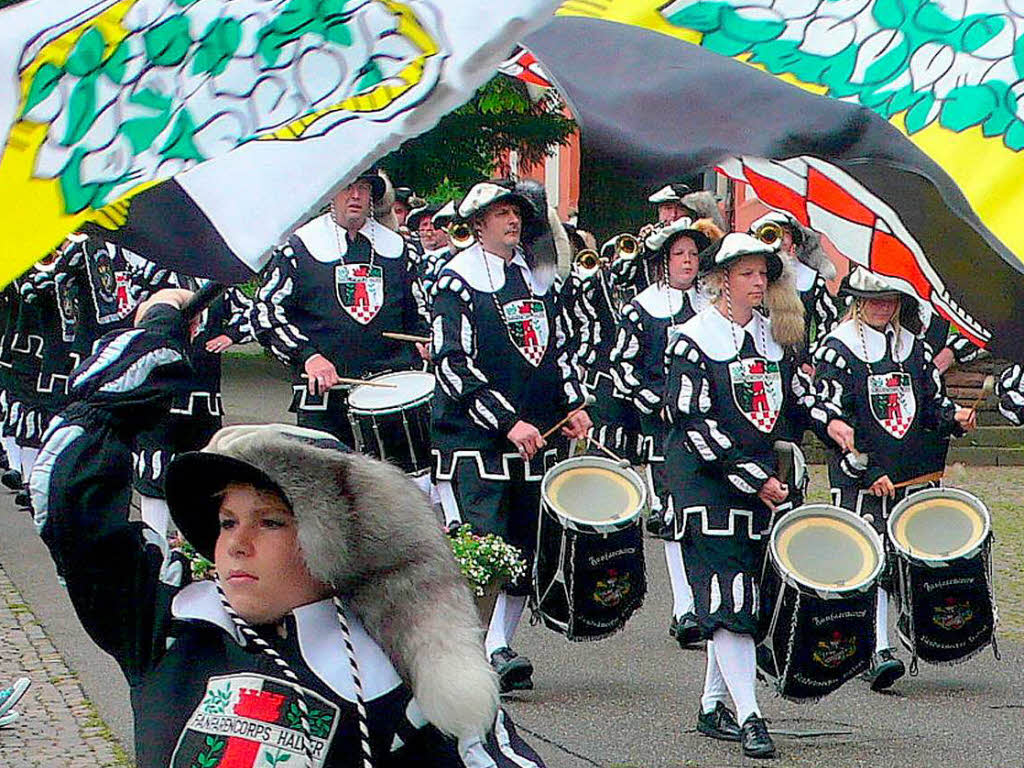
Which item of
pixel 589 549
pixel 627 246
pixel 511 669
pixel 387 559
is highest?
pixel 387 559

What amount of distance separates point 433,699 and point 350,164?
78 cm

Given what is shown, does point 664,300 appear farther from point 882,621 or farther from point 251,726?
point 251,726

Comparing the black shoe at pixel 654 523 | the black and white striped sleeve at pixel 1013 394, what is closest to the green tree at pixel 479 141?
the black shoe at pixel 654 523

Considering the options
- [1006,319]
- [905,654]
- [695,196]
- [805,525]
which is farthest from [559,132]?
[1006,319]

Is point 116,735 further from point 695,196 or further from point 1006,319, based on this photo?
point 695,196

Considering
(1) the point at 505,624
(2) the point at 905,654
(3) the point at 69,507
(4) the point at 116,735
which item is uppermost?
(3) the point at 69,507

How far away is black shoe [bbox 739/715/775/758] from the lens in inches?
260

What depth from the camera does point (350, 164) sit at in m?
2.89

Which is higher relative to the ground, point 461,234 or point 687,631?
point 461,234

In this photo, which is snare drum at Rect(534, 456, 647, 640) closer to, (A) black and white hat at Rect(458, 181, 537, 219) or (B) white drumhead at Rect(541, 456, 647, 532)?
(B) white drumhead at Rect(541, 456, 647, 532)

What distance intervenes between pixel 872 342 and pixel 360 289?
2.38 m

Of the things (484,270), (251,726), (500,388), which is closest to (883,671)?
(500,388)

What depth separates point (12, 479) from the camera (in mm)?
13055

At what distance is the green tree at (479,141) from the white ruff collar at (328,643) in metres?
16.0
